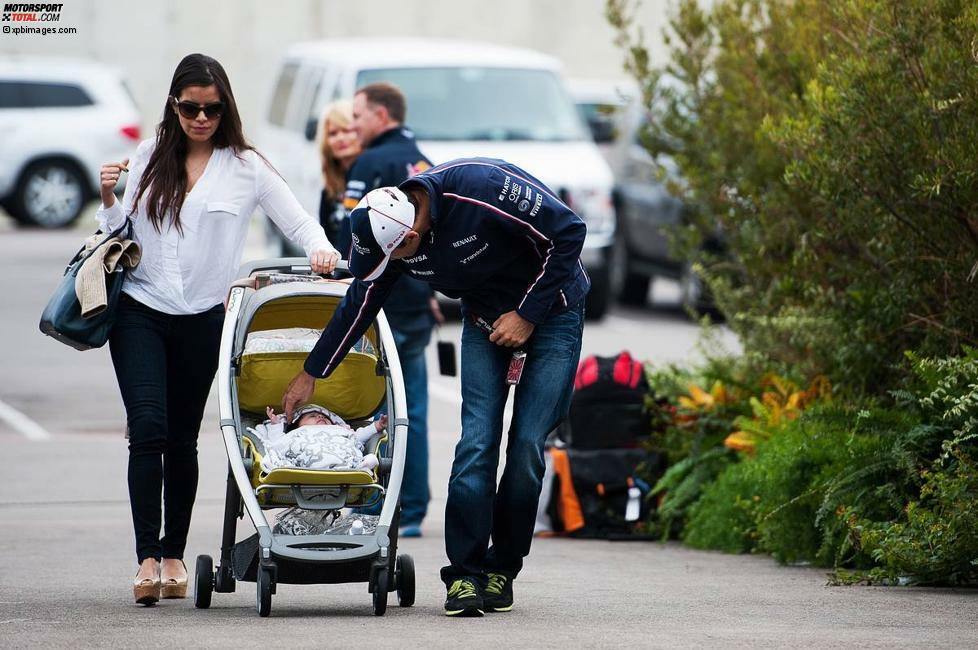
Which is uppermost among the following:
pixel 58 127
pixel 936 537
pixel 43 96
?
pixel 43 96

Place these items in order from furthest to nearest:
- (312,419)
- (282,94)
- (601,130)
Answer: (282,94) → (601,130) → (312,419)

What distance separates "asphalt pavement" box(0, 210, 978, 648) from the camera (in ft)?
19.0

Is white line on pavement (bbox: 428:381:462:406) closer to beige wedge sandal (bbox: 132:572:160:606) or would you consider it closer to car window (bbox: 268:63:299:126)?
car window (bbox: 268:63:299:126)

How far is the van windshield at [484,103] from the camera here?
16.9 m

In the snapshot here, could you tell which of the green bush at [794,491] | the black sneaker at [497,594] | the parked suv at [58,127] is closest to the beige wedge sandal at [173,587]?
the black sneaker at [497,594]

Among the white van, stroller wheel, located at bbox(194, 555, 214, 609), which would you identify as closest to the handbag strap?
stroller wheel, located at bbox(194, 555, 214, 609)

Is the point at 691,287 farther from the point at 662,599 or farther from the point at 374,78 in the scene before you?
the point at 662,599

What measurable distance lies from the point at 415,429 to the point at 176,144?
2.74 metres

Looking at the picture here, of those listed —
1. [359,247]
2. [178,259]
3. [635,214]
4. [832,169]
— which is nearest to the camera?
[359,247]

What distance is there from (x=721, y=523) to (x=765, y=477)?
1.62 feet

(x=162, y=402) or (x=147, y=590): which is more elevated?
(x=162, y=402)

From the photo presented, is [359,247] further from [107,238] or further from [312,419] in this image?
[107,238]

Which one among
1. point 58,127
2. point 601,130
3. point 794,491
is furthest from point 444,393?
point 58,127

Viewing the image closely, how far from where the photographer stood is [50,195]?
2523 cm
